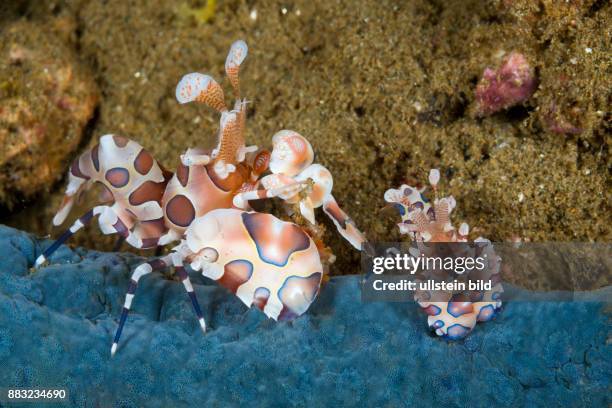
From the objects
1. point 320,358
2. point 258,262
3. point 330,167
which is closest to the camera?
point 320,358

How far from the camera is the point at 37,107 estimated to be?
4262 millimetres

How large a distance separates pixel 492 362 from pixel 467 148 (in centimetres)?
151

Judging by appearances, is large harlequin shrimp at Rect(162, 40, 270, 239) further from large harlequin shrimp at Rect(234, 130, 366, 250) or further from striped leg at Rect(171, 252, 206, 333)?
striped leg at Rect(171, 252, 206, 333)

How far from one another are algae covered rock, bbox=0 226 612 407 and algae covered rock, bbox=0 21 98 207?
177cm

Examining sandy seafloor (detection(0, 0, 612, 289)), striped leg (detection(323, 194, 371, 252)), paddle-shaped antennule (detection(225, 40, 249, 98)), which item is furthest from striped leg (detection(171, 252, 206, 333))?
paddle-shaped antennule (detection(225, 40, 249, 98))

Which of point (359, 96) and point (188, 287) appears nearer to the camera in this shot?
point (188, 287)

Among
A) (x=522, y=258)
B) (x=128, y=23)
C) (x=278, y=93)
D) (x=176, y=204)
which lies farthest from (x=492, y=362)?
(x=128, y=23)

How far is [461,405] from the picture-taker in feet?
8.24

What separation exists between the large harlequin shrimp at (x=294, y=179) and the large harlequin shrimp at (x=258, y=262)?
0.21 meters

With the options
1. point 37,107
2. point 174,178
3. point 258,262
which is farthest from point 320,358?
point 37,107

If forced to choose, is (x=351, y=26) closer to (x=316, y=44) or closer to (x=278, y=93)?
(x=316, y=44)

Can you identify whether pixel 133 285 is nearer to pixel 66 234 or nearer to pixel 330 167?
pixel 66 234

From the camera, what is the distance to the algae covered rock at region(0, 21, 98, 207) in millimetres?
4227

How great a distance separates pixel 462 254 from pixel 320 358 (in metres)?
0.97
